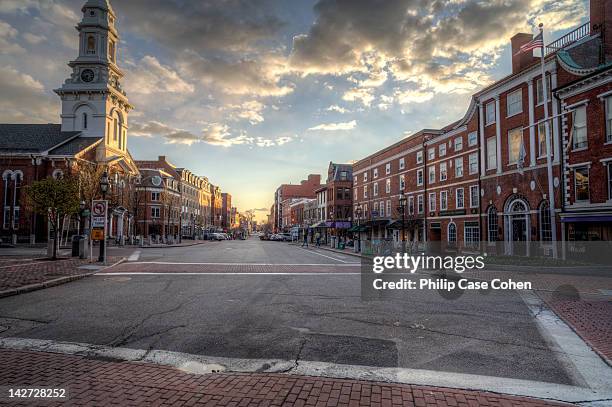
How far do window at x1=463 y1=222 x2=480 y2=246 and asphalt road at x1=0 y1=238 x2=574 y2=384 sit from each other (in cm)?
2295

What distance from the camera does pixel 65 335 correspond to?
669 centimetres

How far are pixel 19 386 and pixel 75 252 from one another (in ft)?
68.6

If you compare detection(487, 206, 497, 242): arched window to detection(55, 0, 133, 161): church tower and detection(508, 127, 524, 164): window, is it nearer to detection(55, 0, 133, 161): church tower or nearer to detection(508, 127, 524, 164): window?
detection(508, 127, 524, 164): window

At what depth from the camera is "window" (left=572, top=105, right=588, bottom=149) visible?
22.4 meters

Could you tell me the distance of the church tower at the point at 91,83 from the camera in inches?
2226

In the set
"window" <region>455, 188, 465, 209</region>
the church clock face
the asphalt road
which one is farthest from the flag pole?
the church clock face

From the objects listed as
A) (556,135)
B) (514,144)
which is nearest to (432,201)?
(514,144)

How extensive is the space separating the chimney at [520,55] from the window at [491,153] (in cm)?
541

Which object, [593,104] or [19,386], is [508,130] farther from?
[19,386]

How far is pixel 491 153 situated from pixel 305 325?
2919 cm

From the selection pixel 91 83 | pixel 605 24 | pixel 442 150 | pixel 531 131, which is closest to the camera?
pixel 605 24

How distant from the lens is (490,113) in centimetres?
3155

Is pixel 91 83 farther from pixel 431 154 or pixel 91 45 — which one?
pixel 431 154

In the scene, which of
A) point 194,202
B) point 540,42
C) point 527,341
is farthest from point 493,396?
point 194,202
